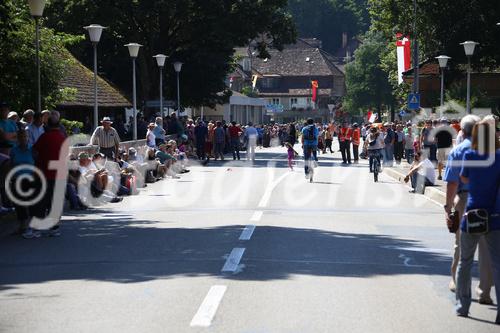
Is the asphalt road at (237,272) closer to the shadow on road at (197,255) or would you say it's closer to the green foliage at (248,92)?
the shadow on road at (197,255)

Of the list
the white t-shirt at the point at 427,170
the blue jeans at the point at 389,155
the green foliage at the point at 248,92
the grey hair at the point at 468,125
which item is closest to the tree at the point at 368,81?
the green foliage at the point at 248,92

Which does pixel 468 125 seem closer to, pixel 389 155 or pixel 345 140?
pixel 389 155

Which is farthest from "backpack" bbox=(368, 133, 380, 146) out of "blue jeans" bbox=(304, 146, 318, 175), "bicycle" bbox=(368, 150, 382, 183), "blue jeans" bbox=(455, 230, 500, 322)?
"blue jeans" bbox=(455, 230, 500, 322)

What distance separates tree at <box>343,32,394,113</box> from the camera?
12312 cm

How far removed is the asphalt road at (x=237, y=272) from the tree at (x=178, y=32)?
30.7 meters

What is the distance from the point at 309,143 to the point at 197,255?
59.0 feet

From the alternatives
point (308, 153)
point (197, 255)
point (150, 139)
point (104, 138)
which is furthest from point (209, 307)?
point (150, 139)

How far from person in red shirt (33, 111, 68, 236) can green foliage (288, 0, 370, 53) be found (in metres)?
151

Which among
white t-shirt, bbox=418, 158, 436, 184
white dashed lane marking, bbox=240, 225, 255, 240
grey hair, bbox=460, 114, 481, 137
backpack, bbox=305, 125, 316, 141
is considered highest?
grey hair, bbox=460, 114, 481, 137

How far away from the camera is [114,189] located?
2328cm

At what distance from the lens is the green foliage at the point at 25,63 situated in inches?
921

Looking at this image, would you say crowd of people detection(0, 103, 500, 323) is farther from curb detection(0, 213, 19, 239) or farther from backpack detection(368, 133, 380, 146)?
curb detection(0, 213, 19, 239)

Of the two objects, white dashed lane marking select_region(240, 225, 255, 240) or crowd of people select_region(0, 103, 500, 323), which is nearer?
crowd of people select_region(0, 103, 500, 323)

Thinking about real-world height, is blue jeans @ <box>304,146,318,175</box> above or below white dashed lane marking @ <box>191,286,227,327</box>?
above
